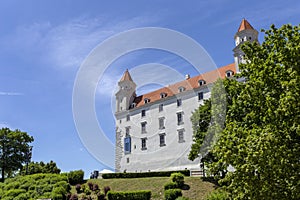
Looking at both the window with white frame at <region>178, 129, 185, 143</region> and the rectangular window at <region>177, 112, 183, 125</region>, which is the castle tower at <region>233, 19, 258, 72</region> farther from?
the window with white frame at <region>178, 129, 185, 143</region>

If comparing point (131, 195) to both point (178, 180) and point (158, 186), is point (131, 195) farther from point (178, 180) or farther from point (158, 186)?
point (178, 180)

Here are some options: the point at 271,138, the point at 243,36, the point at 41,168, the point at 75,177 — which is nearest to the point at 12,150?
the point at 41,168

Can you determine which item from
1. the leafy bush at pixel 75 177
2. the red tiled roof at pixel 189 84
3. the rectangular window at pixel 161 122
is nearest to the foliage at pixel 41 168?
the red tiled roof at pixel 189 84

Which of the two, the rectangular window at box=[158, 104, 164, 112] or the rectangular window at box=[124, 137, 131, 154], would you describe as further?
the rectangular window at box=[124, 137, 131, 154]

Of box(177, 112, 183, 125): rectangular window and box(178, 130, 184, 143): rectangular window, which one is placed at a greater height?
box(177, 112, 183, 125): rectangular window

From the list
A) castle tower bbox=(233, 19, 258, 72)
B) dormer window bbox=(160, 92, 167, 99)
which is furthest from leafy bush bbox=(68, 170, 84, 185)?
castle tower bbox=(233, 19, 258, 72)

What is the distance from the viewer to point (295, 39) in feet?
51.3

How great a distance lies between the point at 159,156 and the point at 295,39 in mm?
38606

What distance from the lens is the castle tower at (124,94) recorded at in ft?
200

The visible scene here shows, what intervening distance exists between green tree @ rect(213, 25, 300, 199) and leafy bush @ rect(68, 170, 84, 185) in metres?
23.4

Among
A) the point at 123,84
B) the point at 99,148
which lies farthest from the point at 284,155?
the point at 123,84

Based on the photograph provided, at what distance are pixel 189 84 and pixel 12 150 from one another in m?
31.4

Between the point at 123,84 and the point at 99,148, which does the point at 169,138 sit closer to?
the point at 123,84

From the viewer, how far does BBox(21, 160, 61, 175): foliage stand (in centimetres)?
5817
